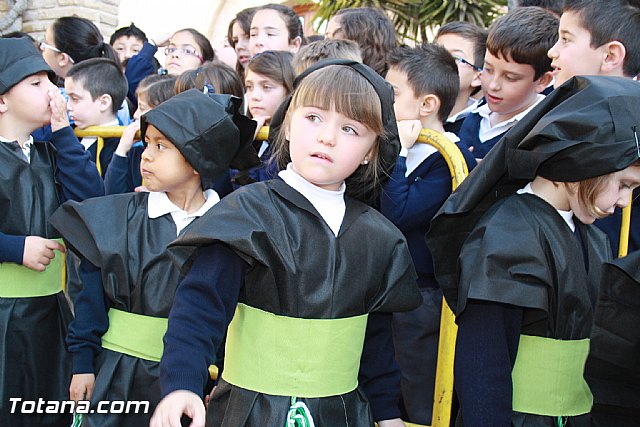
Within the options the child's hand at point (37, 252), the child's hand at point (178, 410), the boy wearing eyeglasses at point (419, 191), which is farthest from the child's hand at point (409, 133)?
the child's hand at point (37, 252)

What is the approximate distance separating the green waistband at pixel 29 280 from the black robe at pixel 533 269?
6.68 feet

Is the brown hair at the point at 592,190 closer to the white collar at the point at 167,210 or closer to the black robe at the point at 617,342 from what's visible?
the black robe at the point at 617,342

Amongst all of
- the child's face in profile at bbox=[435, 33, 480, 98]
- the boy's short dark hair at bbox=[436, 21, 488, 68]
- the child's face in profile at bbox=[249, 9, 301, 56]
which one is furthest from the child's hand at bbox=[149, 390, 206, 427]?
the child's face in profile at bbox=[249, 9, 301, 56]

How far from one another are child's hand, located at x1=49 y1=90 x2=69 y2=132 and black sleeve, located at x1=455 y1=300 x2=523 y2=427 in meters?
2.22

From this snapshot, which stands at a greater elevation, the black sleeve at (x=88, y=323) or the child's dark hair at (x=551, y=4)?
the child's dark hair at (x=551, y=4)

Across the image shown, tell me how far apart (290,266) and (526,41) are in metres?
1.94

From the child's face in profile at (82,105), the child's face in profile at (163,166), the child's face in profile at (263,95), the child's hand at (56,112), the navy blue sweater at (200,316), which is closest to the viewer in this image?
the navy blue sweater at (200,316)

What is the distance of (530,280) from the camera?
1974 millimetres

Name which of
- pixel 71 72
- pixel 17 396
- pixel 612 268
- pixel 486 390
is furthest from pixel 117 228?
pixel 71 72

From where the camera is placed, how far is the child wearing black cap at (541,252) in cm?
194

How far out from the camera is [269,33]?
4.93m

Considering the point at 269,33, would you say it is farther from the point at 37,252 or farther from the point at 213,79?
the point at 37,252

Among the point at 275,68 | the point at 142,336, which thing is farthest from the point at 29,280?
the point at 275,68

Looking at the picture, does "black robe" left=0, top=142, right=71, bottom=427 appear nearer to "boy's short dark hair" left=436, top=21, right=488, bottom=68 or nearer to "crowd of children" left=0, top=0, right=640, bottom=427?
"crowd of children" left=0, top=0, right=640, bottom=427
